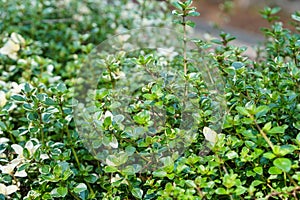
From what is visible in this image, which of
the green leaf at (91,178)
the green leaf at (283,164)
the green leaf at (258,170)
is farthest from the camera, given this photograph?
the green leaf at (91,178)

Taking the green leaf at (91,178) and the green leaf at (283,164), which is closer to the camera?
the green leaf at (283,164)

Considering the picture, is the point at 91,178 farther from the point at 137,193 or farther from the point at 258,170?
the point at 258,170

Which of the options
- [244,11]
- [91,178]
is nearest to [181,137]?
[91,178]

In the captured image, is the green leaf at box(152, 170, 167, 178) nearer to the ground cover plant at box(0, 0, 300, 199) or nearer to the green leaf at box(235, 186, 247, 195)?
the ground cover plant at box(0, 0, 300, 199)

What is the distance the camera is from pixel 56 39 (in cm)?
209

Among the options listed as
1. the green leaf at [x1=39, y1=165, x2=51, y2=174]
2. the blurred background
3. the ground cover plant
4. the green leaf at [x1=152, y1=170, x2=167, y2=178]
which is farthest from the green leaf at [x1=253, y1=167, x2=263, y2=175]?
the blurred background

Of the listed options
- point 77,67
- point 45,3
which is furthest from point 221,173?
point 45,3

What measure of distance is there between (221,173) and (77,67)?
85 cm

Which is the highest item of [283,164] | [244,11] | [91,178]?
[283,164]

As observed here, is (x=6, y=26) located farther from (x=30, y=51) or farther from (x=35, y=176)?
(x=35, y=176)

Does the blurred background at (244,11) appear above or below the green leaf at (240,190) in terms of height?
below

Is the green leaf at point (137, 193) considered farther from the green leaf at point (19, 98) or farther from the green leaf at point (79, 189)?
the green leaf at point (19, 98)

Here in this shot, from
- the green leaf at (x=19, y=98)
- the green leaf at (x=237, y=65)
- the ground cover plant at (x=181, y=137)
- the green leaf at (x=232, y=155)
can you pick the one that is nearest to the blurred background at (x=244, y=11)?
the ground cover plant at (x=181, y=137)

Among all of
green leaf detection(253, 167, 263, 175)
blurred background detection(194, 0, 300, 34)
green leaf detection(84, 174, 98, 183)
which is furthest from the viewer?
blurred background detection(194, 0, 300, 34)
